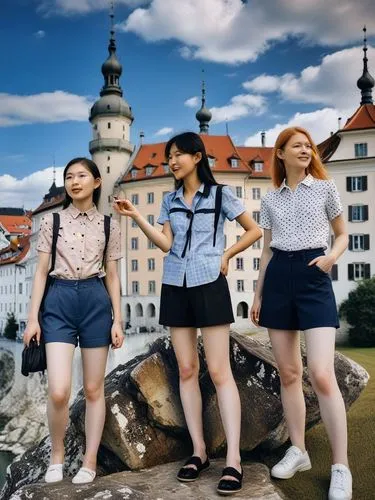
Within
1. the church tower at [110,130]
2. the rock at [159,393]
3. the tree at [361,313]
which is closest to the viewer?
the rock at [159,393]

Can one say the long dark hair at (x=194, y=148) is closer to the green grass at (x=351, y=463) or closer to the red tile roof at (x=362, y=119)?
the green grass at (x=351, y=463)

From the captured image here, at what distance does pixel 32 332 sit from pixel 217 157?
50.0m

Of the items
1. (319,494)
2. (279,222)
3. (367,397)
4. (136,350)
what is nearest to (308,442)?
(319,494)

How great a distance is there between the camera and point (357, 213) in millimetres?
42312

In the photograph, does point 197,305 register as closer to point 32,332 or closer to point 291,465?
point 32,332

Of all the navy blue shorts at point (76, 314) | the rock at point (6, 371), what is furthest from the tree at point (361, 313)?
the navy blue shorts at point (76, 314)

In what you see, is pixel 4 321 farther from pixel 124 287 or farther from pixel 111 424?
pixel 111 424

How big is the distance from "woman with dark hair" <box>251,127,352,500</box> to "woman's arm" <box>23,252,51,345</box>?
1.99 meters

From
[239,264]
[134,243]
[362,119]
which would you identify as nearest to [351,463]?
[362,119]

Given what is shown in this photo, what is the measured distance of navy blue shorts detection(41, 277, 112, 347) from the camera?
4.95 metres

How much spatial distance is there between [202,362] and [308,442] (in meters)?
1.63

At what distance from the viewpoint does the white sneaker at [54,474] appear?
16.4ft

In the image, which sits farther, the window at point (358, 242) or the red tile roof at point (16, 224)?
the red tile roof at point (16, 224)

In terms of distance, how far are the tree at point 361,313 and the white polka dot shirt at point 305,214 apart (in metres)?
33.2
